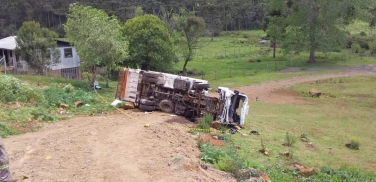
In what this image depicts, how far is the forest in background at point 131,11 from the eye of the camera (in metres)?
75.3

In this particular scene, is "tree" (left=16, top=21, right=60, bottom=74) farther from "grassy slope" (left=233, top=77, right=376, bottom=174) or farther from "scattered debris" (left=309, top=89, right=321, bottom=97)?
"scattered debris" (left=309, top=89, right=321, bottom=97)

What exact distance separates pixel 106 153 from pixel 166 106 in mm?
7205

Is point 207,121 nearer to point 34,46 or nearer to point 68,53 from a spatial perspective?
point 34,46

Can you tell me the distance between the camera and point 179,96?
17297 millimetres

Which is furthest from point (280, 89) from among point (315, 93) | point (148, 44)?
point (148, 44)

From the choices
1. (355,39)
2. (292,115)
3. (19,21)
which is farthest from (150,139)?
(19,21)

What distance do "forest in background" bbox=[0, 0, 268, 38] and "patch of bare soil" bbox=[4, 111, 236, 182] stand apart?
54815mm

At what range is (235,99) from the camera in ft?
55.5

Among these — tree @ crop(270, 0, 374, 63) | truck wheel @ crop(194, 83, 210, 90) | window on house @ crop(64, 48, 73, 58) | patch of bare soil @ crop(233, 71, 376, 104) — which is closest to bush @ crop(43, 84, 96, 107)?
truck wheel @ crop(194, 83, 210, 90)

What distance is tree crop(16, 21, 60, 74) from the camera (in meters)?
31.9

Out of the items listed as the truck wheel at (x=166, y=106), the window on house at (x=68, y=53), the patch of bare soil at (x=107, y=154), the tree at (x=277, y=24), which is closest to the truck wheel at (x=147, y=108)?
the truck wheel at (x=166, y=106)

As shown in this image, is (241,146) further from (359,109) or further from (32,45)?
(32,45)

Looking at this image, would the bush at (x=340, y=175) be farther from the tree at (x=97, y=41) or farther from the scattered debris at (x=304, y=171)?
the tree at (x=97, y=41)

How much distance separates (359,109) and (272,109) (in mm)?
5590
